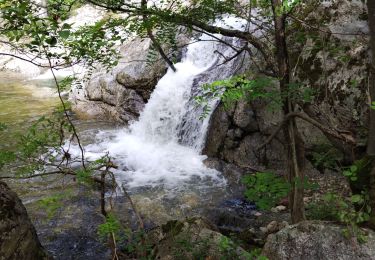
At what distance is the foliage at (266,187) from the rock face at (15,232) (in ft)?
7.56

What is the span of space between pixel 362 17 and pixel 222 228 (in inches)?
189

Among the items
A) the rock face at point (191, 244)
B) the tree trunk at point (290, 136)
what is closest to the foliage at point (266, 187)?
the tree trunk at point (290, 136)

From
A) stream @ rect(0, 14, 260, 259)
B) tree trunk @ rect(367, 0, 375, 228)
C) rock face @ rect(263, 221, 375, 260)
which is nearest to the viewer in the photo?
tree trunk @ rect(367, 0, 375, 228)

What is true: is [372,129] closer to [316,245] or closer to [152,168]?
[316,245]

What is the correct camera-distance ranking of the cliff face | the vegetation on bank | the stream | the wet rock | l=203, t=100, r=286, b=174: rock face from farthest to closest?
the wet rock → l=203, t=100, r=286, b=174: rock face → the cliff face → the stream → the vegetation on bank

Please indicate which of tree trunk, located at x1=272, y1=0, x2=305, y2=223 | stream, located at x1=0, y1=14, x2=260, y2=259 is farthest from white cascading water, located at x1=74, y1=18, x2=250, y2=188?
tree trunk, located at x1=272, y1=0, x2=305, y2=223

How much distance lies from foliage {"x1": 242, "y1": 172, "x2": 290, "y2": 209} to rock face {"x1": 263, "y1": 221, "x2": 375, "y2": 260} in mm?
344

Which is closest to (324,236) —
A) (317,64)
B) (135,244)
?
(135,244)

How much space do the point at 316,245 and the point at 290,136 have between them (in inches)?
39.4

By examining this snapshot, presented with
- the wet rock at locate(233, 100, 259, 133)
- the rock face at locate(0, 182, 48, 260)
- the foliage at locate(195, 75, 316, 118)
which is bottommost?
the rock face at locate(0, 182, 48, 260)

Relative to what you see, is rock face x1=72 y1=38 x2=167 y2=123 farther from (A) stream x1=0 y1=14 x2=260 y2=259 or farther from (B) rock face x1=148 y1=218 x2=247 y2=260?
(B) rock face x1=148 y1=218 x2=247 y2=260

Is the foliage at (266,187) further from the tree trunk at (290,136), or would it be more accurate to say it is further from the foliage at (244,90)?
the foliage at (244,90)

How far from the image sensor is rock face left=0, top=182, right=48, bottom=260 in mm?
3277

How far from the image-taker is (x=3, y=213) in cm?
336
